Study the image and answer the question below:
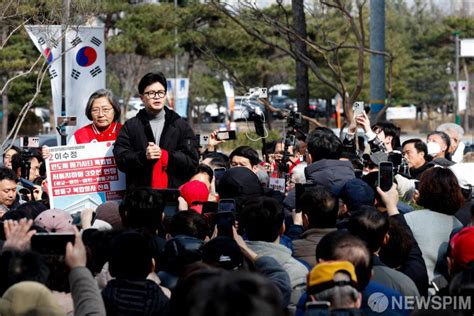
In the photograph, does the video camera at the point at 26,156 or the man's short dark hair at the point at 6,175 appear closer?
the man's short dark hair at the point at 6,175

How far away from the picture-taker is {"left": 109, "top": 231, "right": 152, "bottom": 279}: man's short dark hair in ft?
14.1

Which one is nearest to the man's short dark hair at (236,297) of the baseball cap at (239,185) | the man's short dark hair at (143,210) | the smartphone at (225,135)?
the man's short dark hair at (143,210)

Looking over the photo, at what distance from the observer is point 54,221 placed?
5652 millimetres

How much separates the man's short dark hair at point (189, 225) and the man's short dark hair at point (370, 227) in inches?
39.2

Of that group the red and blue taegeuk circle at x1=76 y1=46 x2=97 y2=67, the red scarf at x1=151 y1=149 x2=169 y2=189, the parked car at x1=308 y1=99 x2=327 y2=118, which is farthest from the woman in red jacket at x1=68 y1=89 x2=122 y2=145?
the parked car at x1=308 y1=99 x2=327 y2=118

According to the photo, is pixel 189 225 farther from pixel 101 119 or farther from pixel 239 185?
pixel 101 119

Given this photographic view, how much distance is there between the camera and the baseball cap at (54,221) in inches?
220

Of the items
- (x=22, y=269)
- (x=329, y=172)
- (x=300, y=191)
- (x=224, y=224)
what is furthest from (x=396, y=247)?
(x=22, y=269)

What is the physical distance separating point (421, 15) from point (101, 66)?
221 feet

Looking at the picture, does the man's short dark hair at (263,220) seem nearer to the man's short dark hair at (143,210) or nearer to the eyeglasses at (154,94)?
the man's short dark hair at (143,210)

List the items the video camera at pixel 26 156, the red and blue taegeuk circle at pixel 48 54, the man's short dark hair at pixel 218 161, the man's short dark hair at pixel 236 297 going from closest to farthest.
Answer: the man's short dark hair at pixel 236 297 → the man's short dark hair at pixel 218 161 → the video camera at pixel 26 156 → the red and blue taegeuk circle at pixel 48 54

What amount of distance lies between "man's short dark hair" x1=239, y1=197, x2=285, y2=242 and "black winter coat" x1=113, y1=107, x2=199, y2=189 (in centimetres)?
181

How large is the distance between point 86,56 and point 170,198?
8864mm

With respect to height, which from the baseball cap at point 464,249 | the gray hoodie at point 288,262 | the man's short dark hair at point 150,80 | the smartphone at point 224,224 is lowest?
the gray hoodie at point 288,262
